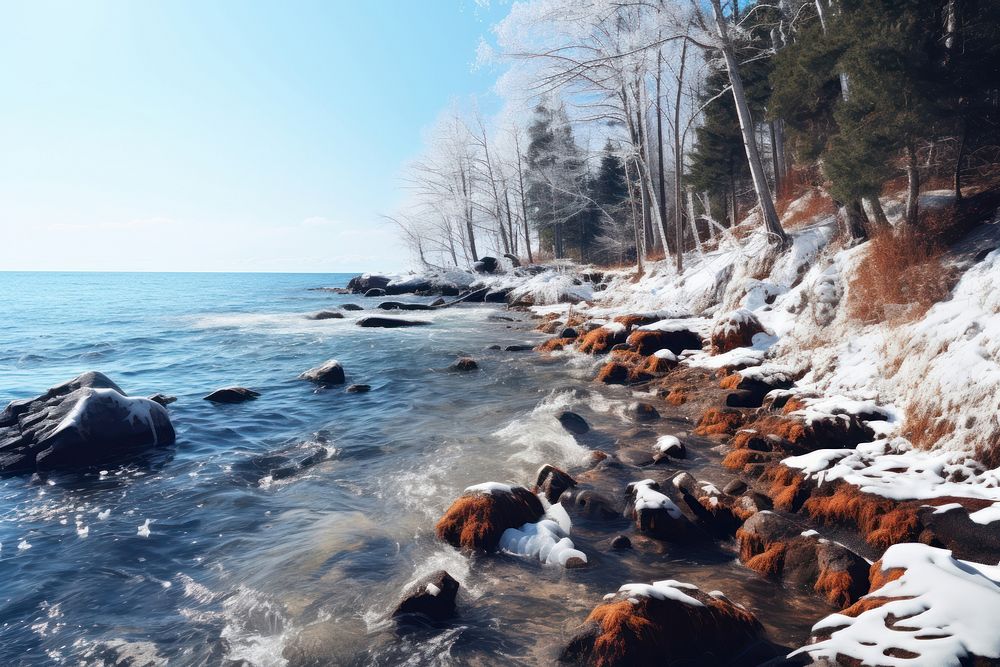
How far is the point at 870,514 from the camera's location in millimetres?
4457

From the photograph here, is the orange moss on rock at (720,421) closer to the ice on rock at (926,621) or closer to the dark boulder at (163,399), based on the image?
the ice on rock at (926,621)

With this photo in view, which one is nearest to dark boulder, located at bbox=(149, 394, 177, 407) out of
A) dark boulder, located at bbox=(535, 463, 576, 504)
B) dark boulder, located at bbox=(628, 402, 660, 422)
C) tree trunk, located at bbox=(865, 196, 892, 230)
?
dark boulder, located at bbox=(535, 463, 576, 504)

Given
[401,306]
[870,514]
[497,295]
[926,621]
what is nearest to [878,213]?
[870,514]

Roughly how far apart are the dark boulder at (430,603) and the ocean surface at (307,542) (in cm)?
11

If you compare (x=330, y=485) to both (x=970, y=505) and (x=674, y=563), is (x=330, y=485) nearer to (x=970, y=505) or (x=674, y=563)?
(x=674, y=563)

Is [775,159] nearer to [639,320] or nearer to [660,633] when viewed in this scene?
[639,320]

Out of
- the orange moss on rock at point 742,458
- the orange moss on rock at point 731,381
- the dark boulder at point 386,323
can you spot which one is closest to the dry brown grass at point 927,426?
the orange moss on rock at point 742,458

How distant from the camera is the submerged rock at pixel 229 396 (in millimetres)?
10570

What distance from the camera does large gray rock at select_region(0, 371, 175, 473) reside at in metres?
7.12

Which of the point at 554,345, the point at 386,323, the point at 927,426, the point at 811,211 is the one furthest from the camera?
the point at 386,323

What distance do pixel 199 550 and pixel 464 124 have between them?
3610 cm

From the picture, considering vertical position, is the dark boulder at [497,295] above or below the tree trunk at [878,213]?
below

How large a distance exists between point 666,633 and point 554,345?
1123cm

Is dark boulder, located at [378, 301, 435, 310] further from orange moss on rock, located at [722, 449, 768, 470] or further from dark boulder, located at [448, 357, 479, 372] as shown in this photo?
orange moss on rock, located at [722, 449, 768, 470]
